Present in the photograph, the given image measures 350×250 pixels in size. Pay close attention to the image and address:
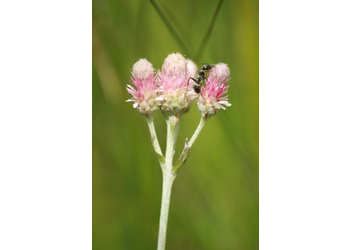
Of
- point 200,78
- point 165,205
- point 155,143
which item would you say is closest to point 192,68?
point 200,78

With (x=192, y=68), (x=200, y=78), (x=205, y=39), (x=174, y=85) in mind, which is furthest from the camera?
(x=205, y=39)

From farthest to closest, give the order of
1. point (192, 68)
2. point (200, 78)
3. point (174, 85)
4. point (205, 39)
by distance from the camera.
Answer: point (205, 39)
point (192, 68)
point (200, 78)
point (174, 85)

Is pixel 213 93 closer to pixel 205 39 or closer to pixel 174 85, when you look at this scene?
pixel 174 85

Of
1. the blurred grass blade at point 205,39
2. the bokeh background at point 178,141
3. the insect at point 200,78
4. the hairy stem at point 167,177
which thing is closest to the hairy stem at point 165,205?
the hairy stem at point 167,177

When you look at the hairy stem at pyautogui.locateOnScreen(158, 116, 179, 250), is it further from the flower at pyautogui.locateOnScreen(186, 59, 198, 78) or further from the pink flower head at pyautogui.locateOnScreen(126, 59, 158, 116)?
the flower at pyautogui.locateOnScreen(186, 59, 198, 78)

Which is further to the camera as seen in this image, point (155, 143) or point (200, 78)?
point (200, 78)

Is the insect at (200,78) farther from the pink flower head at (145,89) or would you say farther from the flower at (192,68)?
the pink flower head at (145,89)

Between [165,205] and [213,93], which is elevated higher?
[213,93]

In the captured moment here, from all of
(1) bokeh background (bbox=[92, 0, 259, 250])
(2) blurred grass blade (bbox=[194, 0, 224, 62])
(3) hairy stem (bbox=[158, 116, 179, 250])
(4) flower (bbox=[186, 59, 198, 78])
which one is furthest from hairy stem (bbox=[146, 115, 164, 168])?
(2) blurred grass blade (bbox=[194, 0, 224, 62])
